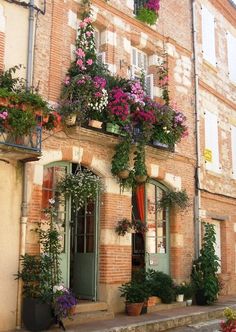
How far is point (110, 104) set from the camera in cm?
1002

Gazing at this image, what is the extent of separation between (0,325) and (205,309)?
518 centimetres

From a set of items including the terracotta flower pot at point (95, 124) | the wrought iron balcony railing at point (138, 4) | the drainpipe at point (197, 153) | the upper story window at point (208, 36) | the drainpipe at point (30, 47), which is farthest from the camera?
the upper story window at point (208, 36)

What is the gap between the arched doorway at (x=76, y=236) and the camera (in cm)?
953

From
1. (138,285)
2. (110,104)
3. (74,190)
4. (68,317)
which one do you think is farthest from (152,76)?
(68,317)

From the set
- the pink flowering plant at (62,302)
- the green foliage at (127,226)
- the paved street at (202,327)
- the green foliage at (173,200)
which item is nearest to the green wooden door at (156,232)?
the green foliage at (173,200)

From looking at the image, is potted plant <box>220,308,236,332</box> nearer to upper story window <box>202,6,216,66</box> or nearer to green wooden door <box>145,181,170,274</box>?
green wooden door <box>145,181,170,274</box>

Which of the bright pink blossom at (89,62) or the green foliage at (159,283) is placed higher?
the bright pink blossom at (89,62)

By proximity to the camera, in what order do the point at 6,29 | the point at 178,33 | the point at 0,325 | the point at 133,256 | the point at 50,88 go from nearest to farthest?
the point at 0,325, the point at 6,29, the point at 50,88, the point at 133,256, the point at 178,33

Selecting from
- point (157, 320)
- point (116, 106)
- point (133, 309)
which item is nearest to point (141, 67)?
point (116, 106)

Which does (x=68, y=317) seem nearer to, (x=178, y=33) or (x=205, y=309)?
(x=205, y=309)

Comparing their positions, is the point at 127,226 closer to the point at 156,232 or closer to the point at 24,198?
the point at 156,232

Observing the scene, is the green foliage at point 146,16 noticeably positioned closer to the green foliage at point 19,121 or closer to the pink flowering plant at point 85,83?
the pink flowering plant at point 85,83

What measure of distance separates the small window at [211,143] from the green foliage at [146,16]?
3.45 metres

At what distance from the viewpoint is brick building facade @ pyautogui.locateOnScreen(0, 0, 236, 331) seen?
9.52m
